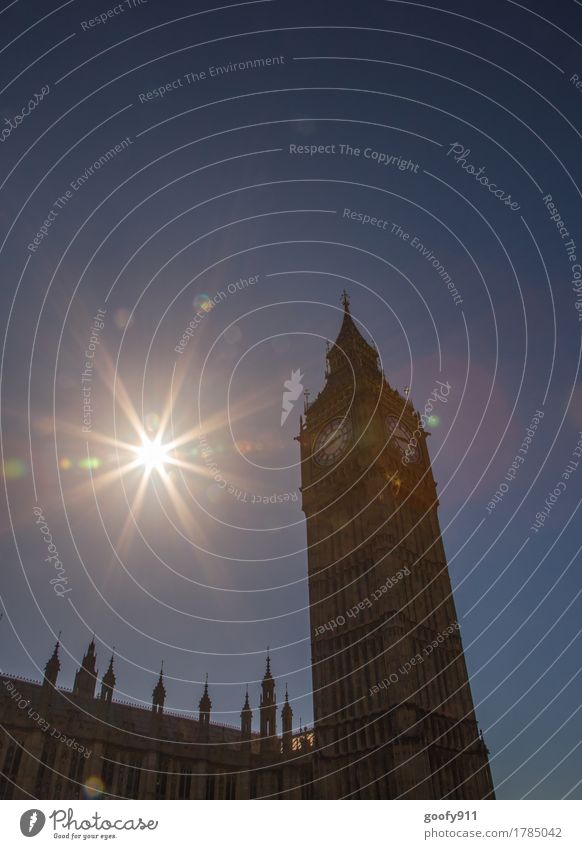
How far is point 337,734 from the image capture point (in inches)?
1855

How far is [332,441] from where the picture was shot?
6228 cm

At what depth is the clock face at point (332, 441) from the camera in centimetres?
6081

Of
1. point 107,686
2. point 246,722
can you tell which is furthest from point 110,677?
point 246,722

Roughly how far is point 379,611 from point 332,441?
755 inches

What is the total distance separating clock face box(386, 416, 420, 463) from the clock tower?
0.19 metres

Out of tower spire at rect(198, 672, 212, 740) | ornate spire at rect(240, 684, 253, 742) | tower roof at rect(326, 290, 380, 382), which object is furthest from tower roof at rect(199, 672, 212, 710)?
tower roof at rect(326, 290, 380, 382)

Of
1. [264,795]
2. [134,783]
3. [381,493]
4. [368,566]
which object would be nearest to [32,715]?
[134,783]

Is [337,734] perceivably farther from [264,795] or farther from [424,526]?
[424,526]

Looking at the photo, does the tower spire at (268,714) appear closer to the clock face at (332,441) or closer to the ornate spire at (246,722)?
the ornate spire at (246,722)

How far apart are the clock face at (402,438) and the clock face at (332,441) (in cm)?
433

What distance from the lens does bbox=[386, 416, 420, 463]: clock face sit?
60656 mm

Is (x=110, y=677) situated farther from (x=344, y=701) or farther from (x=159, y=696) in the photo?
(x=344, y=701)
